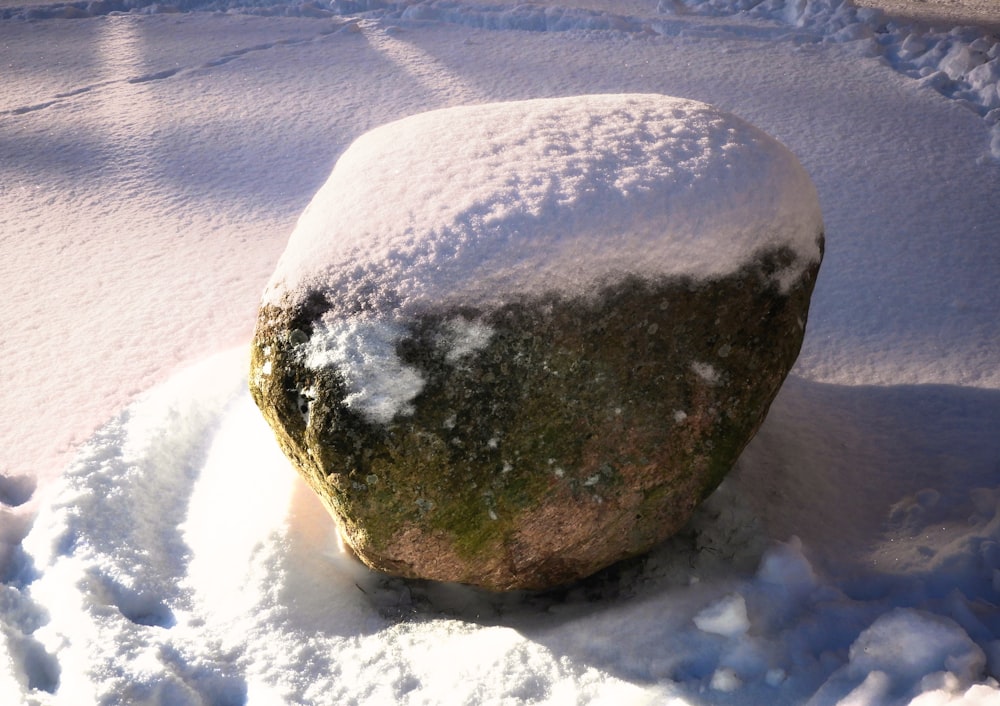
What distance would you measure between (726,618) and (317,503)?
80cm

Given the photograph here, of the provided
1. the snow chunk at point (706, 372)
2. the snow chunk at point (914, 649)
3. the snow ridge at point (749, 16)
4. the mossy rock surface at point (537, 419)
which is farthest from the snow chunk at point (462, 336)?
the snow ridge at point (749, 16)

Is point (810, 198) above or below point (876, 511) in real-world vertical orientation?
above

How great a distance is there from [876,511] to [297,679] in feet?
3.76

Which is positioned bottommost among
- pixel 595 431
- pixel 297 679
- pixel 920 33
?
pixel 297 679

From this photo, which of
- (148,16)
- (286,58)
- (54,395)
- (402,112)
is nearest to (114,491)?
(54,395)

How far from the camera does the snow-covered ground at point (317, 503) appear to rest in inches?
54.8

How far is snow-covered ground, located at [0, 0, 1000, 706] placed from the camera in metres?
1.39

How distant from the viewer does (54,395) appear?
2.06 metres

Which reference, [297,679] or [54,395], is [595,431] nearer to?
→ [297,679]

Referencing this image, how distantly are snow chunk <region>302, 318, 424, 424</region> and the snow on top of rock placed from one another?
4 centimetres

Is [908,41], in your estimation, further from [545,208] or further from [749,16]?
[545,208]

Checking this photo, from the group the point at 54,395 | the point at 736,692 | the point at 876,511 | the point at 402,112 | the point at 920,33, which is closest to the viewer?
the point at 736,692

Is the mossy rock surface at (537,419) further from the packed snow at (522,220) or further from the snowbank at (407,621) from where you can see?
the snowbank at (407,621)

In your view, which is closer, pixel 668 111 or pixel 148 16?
pixel 668 111
